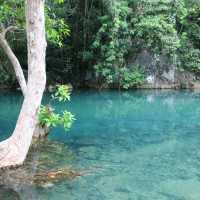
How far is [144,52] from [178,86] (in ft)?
9.69

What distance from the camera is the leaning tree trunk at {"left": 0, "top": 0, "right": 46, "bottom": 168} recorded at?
931 centimetres

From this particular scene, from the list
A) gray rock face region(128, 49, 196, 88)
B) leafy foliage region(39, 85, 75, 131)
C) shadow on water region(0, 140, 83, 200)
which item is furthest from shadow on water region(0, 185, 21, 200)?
gray rock face region(128, 49, 196, 88)

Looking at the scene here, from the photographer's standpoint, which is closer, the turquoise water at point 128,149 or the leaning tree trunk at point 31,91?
the turquoise water at point 128,149

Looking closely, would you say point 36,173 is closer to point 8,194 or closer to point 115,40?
point 8,194

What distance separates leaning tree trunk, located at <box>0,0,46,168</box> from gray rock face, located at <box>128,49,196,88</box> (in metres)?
18.2

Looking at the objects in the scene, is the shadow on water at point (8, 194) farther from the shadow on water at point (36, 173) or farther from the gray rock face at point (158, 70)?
the gray rock face at point (158, 70)

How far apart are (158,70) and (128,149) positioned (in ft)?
52.4

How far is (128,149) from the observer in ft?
39.8

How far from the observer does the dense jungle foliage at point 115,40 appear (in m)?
25.5

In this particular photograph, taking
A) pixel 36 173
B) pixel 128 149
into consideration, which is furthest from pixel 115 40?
pixel 36 173

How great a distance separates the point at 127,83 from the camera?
86.4 feet

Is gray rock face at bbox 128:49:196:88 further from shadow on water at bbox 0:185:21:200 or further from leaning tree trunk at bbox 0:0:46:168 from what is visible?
shadow on water at bbox 0:185:21:200

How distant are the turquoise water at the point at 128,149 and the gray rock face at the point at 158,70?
5360 millimetres

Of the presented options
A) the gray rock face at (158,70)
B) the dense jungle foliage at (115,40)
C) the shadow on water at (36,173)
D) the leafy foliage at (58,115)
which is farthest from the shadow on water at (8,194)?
the gray rock face at (158,70)
